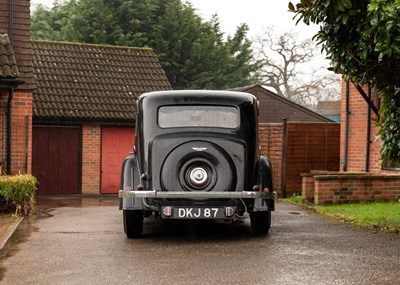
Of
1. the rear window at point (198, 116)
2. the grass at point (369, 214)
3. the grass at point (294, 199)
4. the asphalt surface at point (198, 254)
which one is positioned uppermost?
the rear window at point (198, 116)

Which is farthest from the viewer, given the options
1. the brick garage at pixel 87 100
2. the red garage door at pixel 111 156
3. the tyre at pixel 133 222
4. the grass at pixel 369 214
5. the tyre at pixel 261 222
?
the red garage door at pixel 111 156

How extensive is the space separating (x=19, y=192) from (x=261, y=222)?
187 inches

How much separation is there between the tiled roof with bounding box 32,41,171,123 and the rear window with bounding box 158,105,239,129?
10.1 m

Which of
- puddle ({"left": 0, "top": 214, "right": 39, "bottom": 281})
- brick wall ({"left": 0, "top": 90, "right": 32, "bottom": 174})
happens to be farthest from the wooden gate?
puddle ({"left": 0, "top": 214, "right": 39, "bottom": 281})

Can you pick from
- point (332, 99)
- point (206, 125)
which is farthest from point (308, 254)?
point (332, 99)

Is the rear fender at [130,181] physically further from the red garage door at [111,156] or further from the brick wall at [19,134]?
the red garage door at [111,156]

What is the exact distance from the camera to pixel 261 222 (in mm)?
10023

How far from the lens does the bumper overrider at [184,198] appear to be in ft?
30.2

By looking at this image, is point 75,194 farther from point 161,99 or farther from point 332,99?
point 332,99

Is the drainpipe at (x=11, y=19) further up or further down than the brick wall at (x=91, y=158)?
further up

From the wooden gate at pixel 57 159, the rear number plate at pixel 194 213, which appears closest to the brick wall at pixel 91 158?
the wooden gate at pixel 57 159

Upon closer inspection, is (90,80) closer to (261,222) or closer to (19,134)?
(19,134)

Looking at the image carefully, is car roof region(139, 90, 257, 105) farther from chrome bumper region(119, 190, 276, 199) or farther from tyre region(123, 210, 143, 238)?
tyre region(123, 210, 143, 238)

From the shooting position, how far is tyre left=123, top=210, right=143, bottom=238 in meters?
9.65
